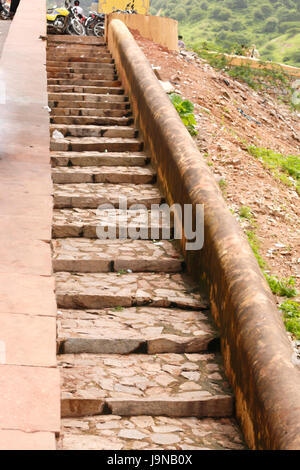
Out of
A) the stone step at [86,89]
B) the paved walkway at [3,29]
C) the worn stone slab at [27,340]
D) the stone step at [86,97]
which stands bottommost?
the worn stone slab at [27,340]

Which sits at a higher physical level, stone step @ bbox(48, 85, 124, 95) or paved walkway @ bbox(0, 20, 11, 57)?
paved walkway @ bbox(0, 20, 11, 57)

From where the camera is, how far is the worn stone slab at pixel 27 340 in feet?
9.20

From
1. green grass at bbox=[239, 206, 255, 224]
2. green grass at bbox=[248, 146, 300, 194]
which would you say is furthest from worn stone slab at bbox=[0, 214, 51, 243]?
green grass at bbox=[248, 146, 300, 194]

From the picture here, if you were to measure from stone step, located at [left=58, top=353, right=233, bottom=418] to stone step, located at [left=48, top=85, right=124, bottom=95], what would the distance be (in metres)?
5.19

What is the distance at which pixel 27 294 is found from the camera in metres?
3.32

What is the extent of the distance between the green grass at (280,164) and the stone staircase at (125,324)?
6.38 ft

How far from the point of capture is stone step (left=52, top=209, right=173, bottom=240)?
195 inches

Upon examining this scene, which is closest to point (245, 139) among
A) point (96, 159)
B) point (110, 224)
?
point (96, 159)

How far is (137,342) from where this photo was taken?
12.2 feet

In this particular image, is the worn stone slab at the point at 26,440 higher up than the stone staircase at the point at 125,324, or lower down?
higher up

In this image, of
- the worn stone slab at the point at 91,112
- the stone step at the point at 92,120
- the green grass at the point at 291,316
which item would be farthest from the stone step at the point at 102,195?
the worn stone slab at the point at 91,112

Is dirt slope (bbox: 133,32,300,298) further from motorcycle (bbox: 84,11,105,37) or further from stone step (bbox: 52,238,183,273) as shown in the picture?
motorcycle (bbox: 84,11,105,37)

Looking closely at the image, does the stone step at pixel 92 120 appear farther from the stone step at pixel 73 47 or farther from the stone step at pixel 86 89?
the stone step at pixel 73 47

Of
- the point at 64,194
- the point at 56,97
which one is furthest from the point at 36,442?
the point at 56,97
